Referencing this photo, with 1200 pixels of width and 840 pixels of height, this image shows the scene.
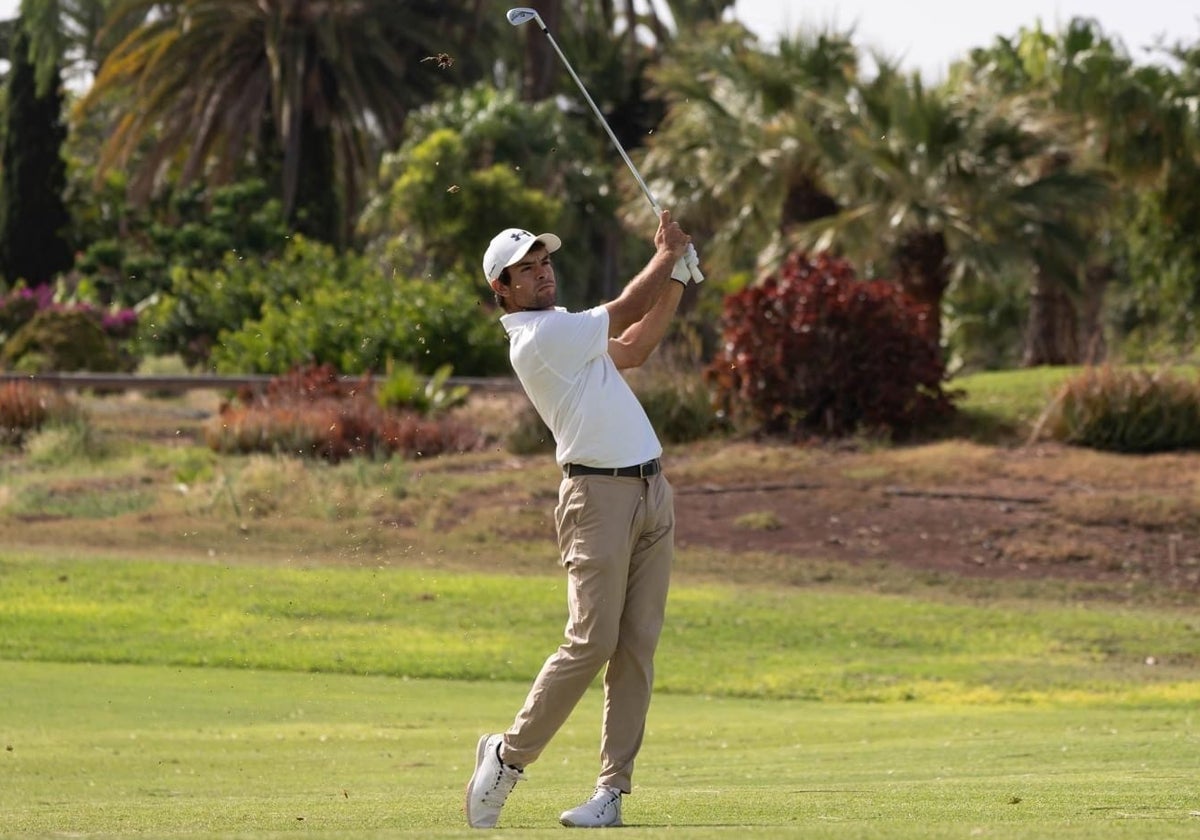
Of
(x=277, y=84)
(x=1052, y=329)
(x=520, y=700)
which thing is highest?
(x=277, y=84)

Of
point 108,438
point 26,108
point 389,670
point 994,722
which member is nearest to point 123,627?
point 389,670

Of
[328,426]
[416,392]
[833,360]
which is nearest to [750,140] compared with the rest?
[416,392]

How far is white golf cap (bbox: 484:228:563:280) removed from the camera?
6.99 metres

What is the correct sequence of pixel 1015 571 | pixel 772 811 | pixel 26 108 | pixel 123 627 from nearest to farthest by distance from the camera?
1. pixel 772 811
2. pixel 123 627
3. pixel 1015 571
4. pixel 26 108

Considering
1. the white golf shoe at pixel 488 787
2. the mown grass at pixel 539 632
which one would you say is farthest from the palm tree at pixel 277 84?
the white golf shoe at pixel 488 787

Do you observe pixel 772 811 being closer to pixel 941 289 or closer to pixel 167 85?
pixel 941 289

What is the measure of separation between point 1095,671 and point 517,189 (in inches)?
1086

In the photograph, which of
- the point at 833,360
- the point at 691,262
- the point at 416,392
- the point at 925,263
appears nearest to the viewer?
the point at 691,262

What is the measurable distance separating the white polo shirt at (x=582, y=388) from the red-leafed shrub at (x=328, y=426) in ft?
59.4

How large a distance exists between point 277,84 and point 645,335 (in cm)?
3837

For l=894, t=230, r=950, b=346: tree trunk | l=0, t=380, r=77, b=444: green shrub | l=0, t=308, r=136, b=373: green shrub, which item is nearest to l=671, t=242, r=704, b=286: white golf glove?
l=0, t=380, r=77, b=444: green shrub

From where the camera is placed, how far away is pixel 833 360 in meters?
25.7

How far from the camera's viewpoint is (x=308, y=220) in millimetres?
47594

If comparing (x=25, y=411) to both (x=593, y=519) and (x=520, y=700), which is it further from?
(x=593, y=519)
